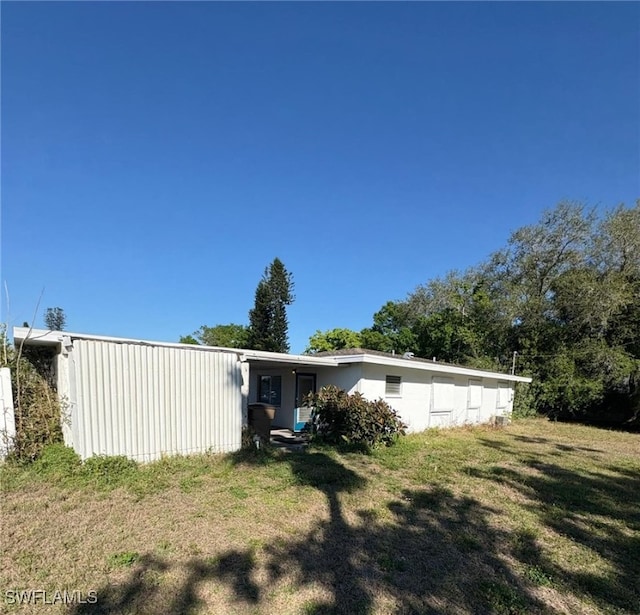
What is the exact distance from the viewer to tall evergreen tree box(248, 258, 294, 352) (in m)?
31.0

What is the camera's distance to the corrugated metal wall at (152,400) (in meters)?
6.02

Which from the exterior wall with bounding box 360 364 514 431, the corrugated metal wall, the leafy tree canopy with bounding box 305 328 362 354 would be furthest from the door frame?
the leafy tree canopy with bounding box 305 328 362 354

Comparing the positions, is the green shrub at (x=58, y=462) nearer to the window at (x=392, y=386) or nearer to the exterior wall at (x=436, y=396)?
the exterior wall at (x=436, y=396)

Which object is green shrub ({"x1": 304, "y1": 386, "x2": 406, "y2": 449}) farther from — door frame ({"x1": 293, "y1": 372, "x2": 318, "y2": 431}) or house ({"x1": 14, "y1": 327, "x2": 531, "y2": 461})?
door frame ({"x1": 293, "y1": 372, "x2": 318, "y2": 431})

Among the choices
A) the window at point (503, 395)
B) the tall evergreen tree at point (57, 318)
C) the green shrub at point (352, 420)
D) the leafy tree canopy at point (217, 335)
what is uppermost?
the green shrub at point (352, 420)

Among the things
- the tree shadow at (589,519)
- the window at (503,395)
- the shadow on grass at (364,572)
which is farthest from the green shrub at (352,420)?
the window at (503,395)

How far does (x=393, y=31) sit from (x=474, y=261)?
2214cm

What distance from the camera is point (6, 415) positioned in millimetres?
6039

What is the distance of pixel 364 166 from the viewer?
1291 cm

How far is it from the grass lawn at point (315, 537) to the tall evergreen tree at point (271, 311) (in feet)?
78.1

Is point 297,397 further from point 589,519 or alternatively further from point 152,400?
point 589,519

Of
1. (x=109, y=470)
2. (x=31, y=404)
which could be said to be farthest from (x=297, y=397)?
(x=31, y=404)

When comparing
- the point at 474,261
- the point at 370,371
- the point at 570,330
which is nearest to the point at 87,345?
the point at 370,371

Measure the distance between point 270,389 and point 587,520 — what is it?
9.51m
